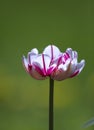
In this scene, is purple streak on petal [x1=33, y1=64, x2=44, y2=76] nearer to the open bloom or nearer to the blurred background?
the open bloom

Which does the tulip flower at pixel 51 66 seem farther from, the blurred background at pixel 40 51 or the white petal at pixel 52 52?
the blurred background at pixel 40 51

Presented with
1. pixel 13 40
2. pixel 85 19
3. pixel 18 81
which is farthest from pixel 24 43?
pixel 85 19

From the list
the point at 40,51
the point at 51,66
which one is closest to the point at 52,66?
the point at 51,66

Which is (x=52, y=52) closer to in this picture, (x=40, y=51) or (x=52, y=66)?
(x=52, y=66)

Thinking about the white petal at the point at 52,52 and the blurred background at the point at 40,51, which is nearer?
the white petal at the point at 52,52

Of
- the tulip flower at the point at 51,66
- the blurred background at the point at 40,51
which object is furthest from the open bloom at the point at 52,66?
the blurred background at the point at 40,51

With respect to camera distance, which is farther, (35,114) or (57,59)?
(35,114)

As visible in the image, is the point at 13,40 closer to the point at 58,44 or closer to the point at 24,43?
the point at 24,43

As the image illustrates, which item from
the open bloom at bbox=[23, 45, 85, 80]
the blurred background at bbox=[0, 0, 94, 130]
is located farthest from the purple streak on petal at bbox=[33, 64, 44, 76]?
the blurred background at bbox=[0, 0, 94, 130]
